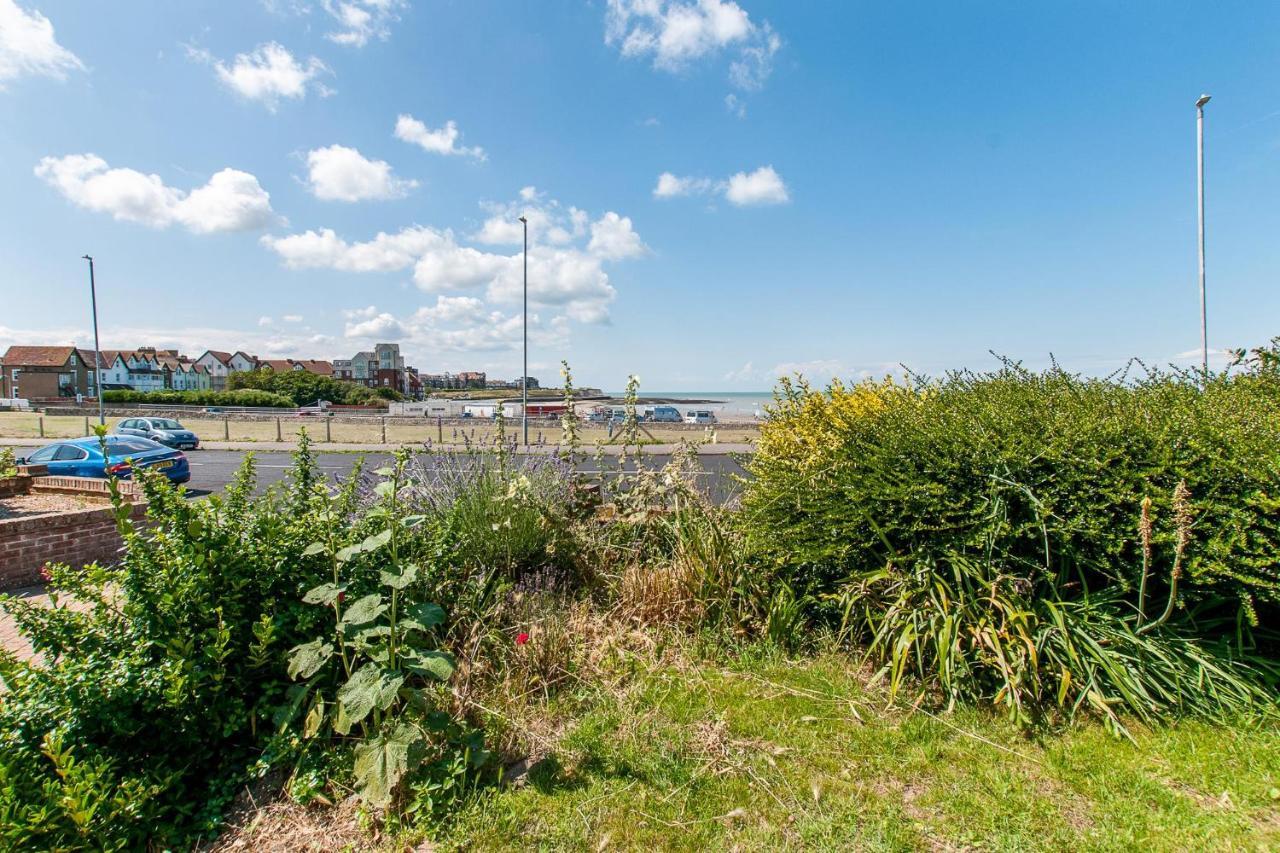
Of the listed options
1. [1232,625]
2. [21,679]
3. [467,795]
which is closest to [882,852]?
[467,795]

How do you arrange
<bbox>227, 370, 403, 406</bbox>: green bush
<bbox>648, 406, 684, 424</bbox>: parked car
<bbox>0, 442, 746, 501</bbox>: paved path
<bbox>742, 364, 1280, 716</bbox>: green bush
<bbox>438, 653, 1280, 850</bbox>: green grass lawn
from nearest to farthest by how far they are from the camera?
1. <bbox>438, 653, 1280, 850</bbox>: green grass lawn
2. <bbox>742, 364, 1280, 716</bbox>: green bush
3. <bbox>0, 442, 746, 501</bbox>: paved path
4. <bbox>648, 406, 684, 424</bbox>: parked car
5. <bbox>227, 370, 403, 406</bbox>: green bush

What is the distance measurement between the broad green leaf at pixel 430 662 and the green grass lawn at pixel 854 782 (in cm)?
59

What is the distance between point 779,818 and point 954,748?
40.1 inches

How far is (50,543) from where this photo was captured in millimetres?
6062

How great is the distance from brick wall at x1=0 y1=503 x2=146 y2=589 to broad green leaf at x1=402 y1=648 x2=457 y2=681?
5.51m

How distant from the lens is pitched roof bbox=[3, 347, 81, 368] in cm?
6400

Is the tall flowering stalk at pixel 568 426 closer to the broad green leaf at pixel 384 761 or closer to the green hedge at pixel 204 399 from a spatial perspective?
the broad green leaf at pixel 384 761

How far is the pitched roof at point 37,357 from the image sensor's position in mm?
64000

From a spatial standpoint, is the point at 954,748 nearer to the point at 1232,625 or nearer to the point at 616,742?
the point at 616,742

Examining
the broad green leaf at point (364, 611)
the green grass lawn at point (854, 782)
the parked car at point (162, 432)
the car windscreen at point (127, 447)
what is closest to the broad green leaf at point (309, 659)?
the broad green leaf at point (364, 611)

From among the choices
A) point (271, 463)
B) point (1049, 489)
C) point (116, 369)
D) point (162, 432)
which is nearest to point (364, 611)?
point (1049, 489)

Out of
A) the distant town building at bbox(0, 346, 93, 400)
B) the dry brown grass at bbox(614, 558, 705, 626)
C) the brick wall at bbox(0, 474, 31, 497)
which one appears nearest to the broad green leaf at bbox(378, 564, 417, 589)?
the dry brown grass at bbox(614, 558, 705, 626)

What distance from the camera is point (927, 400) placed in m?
4.66

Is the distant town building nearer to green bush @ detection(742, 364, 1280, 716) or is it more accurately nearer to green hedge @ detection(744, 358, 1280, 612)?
green hedge @ detection(744, 358, 1280, 612)
